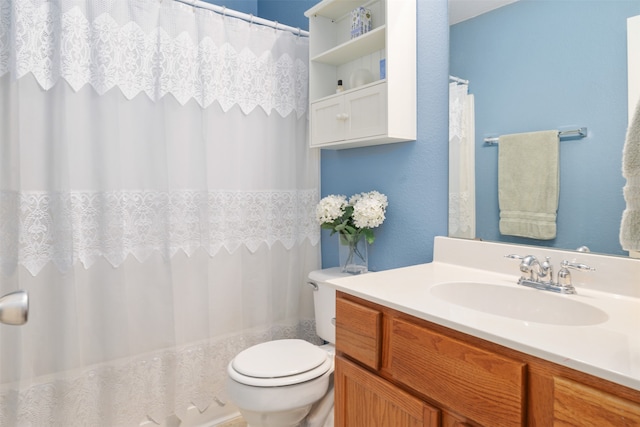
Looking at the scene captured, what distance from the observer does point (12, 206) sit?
56.8 inches

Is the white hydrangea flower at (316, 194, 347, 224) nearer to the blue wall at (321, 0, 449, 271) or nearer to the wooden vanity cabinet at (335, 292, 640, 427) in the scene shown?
the blue wall at (321, 0, 449, 271)

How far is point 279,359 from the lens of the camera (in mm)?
1564

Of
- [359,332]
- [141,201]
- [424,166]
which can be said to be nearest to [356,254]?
[424,166]

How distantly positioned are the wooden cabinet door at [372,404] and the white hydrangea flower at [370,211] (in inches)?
24.7

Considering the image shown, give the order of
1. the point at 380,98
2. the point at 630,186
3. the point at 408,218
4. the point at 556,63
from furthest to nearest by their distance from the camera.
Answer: the point at 408,218 → the point at 380,98 → the point at 556,63 → the point at 630,186

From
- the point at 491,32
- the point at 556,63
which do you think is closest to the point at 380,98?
the point at 491,32

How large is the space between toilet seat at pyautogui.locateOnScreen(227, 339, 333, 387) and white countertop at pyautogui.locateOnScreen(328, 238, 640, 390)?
44 centimetres

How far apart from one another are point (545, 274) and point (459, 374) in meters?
0.49

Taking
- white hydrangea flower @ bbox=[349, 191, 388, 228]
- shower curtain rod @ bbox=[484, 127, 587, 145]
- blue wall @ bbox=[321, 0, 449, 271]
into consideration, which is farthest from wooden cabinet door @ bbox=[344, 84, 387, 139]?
shower curtain rod @ bbox=[484, 127, 587, 145]

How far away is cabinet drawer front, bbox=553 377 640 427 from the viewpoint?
0.65m

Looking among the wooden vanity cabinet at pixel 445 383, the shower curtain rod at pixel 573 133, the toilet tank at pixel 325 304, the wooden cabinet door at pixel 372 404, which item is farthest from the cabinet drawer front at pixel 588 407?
the toilet tank at pixel 325 304

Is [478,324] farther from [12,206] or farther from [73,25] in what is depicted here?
[73,25]

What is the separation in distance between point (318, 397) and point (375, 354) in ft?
1.67

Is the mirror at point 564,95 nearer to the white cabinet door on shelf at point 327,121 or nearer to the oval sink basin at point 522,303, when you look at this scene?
the oval sink basin at point 522,303
